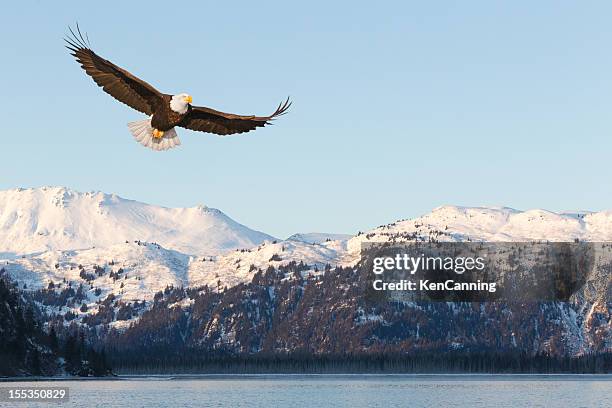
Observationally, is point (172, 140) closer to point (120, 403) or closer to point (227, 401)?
point (120, 403)

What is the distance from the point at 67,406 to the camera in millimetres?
162250

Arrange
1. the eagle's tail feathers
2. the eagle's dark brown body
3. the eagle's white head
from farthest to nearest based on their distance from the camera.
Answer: the eagle's tail feathers
the eagle's dark brown body
the eagle's white head

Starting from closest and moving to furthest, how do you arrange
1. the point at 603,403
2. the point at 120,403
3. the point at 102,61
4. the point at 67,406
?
1. the point at 102,61
2. the point at 67,406
3. the point at 120,403
4. the point at 603,403

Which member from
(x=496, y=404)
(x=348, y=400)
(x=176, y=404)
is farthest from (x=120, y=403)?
(x=496, y=404)

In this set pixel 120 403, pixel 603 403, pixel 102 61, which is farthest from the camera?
pixel 603 403

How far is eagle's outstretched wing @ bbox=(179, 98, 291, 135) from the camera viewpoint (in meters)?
36.3

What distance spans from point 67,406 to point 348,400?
5416 centimetres

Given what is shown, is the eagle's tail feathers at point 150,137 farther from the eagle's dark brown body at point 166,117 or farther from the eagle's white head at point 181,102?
the eagle's white head at point 181,102

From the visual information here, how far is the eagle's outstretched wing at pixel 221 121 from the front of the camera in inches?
1431

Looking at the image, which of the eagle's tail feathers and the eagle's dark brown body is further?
the eagle's tail feathers

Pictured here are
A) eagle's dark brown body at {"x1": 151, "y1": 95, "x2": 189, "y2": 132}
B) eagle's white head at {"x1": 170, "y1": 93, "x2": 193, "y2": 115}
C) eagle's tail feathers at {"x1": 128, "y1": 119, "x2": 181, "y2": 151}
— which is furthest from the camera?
eagle's tail feathers at {"x1": 128, "y1": 119, "x2": 181, "y2": 151}

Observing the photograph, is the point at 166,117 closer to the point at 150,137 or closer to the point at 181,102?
the point at 181,102

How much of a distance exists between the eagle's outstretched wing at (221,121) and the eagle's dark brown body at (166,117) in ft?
4.06

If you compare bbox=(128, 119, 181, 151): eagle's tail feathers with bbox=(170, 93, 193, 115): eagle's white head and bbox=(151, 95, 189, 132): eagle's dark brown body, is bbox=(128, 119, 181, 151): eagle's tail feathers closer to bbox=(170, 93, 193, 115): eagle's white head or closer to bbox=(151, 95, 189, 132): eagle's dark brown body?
bbox=(151, 95, 189, 132): eagle's dark brown body
